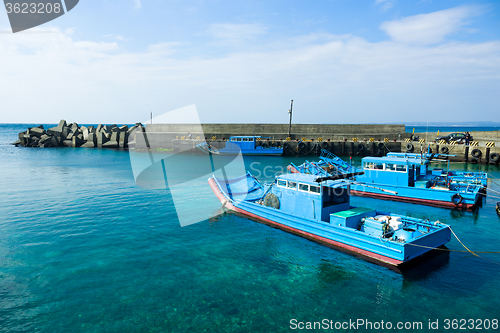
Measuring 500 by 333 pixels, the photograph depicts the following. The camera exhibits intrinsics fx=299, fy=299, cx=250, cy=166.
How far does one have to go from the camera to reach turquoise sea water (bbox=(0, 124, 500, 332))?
9203mm

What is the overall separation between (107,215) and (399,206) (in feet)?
65.5

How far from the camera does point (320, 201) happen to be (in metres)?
14.2

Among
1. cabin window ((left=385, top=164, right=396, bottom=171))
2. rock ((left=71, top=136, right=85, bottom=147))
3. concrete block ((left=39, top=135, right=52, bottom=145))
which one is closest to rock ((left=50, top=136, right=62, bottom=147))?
concrete block ((left=39, top=135, right=52, bottom=145))

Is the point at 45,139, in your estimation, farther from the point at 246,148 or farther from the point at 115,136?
the point at 246,148

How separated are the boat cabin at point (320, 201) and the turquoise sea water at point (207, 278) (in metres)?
1.45

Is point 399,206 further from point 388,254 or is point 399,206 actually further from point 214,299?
point 214,299

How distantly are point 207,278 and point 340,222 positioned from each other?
253 inches

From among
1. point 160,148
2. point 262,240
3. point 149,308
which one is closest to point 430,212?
point 262,240

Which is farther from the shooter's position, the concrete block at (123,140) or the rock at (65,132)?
the rock at (65,132)

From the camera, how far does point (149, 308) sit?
9.54m

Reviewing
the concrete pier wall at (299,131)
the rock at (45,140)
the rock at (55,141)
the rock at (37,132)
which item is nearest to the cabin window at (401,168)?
the concrete pier wall at (299,131)

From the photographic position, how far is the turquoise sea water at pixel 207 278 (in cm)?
920

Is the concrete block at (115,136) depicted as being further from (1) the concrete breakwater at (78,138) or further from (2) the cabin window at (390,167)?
(2) the cabin window at (390,167)

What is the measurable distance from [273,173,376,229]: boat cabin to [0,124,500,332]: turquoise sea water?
4.75 ft
